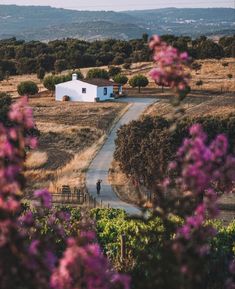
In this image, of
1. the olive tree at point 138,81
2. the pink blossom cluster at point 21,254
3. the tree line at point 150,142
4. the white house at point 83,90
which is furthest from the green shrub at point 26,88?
the pink blossom cluster at point 21,254

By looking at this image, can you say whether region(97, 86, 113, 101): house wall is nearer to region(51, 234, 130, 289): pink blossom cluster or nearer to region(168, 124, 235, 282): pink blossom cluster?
region(168, 124, 235, 282): pink blossom cluster

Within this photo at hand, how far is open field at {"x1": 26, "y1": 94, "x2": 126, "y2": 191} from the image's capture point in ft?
126

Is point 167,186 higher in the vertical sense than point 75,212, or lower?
higher

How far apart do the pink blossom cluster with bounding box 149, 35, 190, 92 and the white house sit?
2484 inches

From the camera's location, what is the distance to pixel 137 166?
35.0 m

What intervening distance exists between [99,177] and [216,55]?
6495 centimetres

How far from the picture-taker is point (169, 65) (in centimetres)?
588

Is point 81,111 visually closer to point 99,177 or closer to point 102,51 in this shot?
point 99,177

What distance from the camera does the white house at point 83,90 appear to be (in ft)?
227

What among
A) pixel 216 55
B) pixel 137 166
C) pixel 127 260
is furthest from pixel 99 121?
pixel 216 55

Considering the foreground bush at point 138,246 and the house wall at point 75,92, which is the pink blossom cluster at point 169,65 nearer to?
the foreground bush at point 138,246

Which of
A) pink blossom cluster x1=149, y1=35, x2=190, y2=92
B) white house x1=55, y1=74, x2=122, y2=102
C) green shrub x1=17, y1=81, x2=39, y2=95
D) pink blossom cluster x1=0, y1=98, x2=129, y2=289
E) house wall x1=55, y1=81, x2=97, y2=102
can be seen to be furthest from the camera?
house wall x1=55, y1=81, x2=97, y2=102

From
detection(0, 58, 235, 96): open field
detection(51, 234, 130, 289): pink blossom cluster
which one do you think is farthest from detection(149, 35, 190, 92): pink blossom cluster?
detection(0, 58, 235, 96): open field

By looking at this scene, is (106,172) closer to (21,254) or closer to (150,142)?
(150,142)
